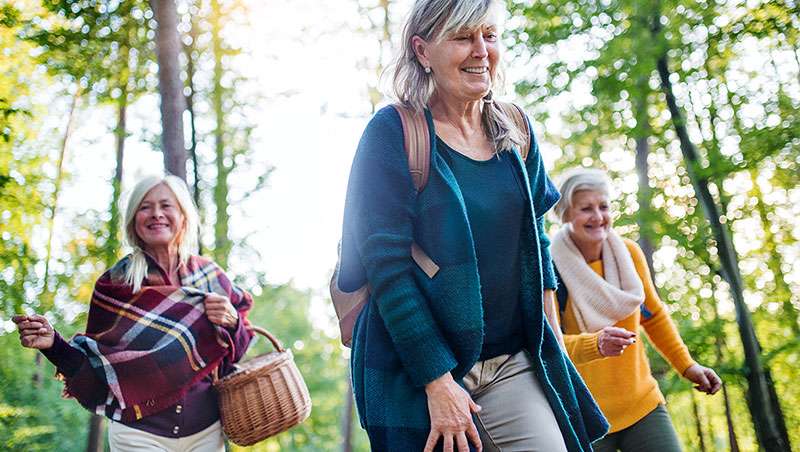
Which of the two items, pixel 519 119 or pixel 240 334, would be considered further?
pixel 240 334

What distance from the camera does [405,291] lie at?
2.31m

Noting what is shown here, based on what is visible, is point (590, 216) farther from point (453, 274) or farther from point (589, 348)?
point (453, 274)

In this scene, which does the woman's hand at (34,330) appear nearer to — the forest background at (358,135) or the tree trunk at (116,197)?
the forest background at (358,135)

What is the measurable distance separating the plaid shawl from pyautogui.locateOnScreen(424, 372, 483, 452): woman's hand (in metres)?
2.38

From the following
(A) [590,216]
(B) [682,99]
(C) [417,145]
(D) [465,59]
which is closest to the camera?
(C) [417,145]

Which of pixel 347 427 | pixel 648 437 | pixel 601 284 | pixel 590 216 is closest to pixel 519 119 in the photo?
pixel 601 284

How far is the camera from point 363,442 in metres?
39.9

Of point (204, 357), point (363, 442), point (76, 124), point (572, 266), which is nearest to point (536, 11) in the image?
Answer: point (572, 266)

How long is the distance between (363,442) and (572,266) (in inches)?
1461

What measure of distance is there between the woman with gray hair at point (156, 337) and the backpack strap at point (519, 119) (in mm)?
2265

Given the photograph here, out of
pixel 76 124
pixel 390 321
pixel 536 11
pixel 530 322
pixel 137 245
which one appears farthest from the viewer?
pixel 76 124

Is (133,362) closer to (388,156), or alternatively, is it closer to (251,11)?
(388,156)

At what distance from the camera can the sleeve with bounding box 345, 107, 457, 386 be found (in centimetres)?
229

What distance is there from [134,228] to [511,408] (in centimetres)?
292
